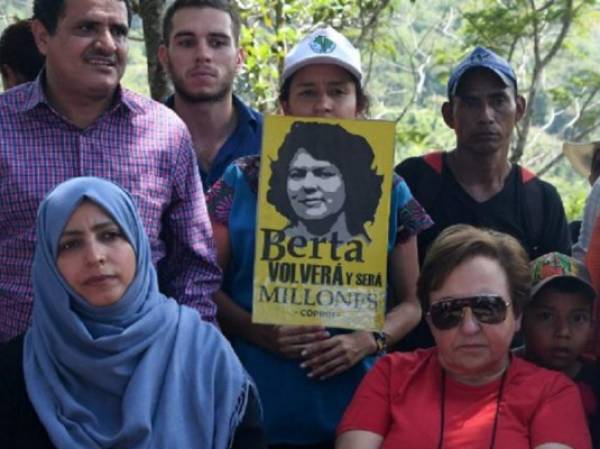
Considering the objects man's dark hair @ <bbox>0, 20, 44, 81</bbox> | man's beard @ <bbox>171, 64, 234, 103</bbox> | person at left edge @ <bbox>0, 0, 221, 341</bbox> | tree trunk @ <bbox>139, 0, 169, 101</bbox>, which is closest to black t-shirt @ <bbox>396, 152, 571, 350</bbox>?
man's beard @ <bbox>171, 64, 234, 103</bbox>

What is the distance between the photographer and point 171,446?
11.3ft

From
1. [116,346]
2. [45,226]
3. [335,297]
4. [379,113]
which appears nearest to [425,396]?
[335,297]

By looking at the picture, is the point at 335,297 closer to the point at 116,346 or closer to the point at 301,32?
the point at 116,346

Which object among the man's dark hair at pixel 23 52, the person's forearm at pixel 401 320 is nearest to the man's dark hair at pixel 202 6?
the man's dark hair at pixel 23 52

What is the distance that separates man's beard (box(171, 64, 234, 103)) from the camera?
4871 millimetres

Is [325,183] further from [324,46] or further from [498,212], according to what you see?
[498,212]

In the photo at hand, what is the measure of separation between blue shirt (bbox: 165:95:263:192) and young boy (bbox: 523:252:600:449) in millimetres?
1377

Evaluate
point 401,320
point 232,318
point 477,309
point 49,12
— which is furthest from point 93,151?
point 477,309

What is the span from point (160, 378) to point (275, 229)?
72 centimetres

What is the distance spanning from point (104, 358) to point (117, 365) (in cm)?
5

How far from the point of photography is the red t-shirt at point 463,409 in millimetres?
3584

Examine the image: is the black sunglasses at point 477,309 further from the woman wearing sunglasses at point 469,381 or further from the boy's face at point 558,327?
the boy's face at point 558,327

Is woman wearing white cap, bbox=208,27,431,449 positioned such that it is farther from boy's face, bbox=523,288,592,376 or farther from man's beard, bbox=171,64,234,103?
man's beard, bbox=171,64,234,103

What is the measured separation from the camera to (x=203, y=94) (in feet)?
16.0
